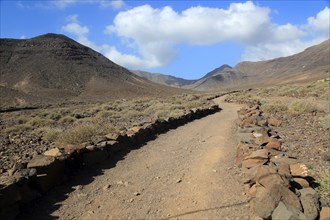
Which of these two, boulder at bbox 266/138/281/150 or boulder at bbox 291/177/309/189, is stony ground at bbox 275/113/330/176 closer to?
boulder at bbox 266/138/281/150

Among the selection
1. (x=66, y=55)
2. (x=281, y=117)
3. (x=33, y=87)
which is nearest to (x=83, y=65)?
(x=66, y=55)

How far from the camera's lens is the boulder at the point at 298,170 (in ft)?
23.9

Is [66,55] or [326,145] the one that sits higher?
[66,55]

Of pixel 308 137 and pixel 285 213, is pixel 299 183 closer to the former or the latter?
pixel 285 213

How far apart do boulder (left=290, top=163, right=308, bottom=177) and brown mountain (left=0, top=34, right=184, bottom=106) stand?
74.4m

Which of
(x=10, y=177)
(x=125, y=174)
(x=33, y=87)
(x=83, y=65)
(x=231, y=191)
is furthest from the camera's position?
(x=83, y=65)

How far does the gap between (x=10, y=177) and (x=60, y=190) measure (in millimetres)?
1234

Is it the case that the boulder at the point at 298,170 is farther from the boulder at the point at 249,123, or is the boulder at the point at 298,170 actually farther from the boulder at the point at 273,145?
the boulder at the point at 249,123

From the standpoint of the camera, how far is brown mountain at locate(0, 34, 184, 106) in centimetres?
8806

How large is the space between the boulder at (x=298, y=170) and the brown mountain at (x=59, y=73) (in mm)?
74429

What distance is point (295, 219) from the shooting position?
5.48 meters

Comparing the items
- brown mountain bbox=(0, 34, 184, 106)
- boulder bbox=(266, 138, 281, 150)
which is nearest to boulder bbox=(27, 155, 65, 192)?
boulder bbox=(266, 138, 281, 150)

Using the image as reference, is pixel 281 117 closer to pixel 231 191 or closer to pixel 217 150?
pixel 217 150

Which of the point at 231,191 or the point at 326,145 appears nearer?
the point at 231,191
